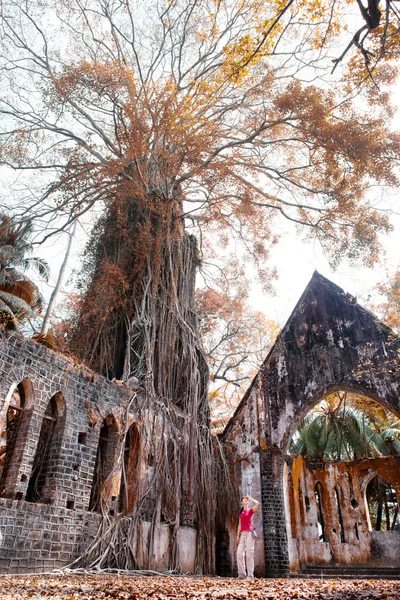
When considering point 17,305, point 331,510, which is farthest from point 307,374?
point 17,305

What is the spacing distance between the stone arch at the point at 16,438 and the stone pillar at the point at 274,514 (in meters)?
5.22

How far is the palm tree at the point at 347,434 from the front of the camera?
16078 mm

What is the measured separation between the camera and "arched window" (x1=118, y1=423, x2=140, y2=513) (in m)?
6.91

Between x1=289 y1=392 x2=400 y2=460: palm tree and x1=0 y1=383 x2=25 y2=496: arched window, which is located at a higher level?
x1=289 y1=392 x2=400 y2=460: palm tree

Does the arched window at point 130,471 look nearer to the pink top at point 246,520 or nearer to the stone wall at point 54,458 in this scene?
the stone wall at point 54,458

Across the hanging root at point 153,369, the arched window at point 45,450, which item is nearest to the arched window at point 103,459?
the hanging root at point 153,369

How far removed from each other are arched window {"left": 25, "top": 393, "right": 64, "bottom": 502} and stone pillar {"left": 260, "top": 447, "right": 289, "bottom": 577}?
4740mm

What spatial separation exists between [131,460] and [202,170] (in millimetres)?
6252

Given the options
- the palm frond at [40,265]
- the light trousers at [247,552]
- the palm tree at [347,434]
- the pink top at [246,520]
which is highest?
the palm frond at [40,265]

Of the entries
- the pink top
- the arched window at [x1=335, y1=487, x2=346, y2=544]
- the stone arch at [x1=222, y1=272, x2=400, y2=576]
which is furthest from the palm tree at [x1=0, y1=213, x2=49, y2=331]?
the arched window at [x1=335, y1=487, x2=346, y2=544]

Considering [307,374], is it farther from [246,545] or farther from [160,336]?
[246,545]

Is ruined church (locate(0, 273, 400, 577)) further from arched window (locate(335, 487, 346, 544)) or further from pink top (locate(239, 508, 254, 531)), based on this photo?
pink top (locate(239, 508, 254, 531))

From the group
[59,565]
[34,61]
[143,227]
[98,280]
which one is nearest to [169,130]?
[143,227]

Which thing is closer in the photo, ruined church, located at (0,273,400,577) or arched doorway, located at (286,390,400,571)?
ruined church, located at (0,273,400,577)
